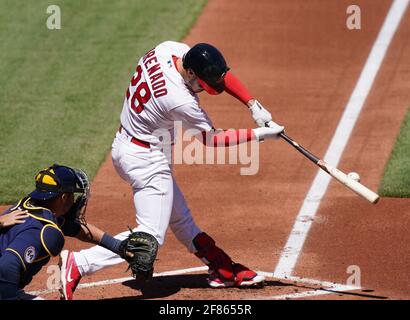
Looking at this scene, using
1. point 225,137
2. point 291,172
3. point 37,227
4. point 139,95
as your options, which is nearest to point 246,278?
point 225,137

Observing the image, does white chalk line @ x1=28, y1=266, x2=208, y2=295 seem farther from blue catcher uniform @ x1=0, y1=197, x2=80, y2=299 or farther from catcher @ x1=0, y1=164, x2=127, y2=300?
blue catcher uniform @ x1=0, y1=197, x2=80, y2=299

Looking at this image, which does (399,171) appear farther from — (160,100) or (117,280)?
(160,100)

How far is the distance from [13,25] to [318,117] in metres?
5.49

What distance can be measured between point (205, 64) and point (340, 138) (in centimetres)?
460

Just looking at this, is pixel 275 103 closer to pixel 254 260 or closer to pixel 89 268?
pixel 254 260

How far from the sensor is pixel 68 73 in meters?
14.2

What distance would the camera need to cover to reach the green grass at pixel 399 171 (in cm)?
1071

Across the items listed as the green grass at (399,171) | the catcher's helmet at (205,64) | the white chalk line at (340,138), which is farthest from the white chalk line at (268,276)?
the green grass at (399,171)

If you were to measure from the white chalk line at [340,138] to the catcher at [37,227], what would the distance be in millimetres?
2391

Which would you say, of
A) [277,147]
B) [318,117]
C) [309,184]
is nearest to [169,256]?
[309,184]

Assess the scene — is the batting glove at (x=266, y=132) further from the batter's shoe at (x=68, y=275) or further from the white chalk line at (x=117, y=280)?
the batter's shoe at (x=68, y=275)

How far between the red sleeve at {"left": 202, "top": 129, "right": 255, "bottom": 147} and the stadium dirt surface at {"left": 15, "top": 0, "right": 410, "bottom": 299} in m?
1.34

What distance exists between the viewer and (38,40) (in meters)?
15.2

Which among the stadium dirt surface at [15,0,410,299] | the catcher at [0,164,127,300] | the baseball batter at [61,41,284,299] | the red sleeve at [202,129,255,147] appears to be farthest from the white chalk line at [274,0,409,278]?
the catcher at [0,164,127,300]
